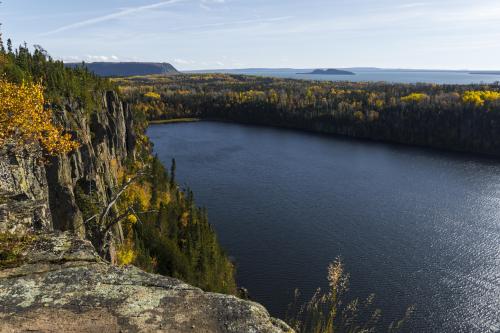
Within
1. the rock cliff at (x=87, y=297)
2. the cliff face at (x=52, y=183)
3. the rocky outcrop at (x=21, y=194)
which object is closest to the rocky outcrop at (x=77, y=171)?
the cliff face at (x=52, y=183)

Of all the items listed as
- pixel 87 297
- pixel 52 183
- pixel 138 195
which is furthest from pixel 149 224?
pixel 87 297

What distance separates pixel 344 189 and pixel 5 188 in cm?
8838

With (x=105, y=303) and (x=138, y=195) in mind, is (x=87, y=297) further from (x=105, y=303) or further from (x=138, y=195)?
(x=138, y=195)

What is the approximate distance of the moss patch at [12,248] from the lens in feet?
32.5

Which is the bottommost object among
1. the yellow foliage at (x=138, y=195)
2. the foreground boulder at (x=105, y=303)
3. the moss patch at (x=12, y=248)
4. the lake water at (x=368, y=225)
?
the lake water at (x=368, y=225)

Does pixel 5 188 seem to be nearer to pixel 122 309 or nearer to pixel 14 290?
pixel 14 290

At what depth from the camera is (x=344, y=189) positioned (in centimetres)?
9850

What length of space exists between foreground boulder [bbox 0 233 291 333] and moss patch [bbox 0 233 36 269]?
0.12ft

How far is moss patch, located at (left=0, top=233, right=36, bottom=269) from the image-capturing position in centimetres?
991

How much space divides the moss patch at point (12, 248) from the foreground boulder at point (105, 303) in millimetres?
37

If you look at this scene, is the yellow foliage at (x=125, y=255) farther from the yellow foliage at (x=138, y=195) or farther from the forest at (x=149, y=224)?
the yellow foliage at (x=138, y=195)

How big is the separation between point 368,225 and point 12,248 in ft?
236

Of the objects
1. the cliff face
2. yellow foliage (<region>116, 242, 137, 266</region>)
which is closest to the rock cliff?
the cliff face

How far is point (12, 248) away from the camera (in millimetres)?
10516
